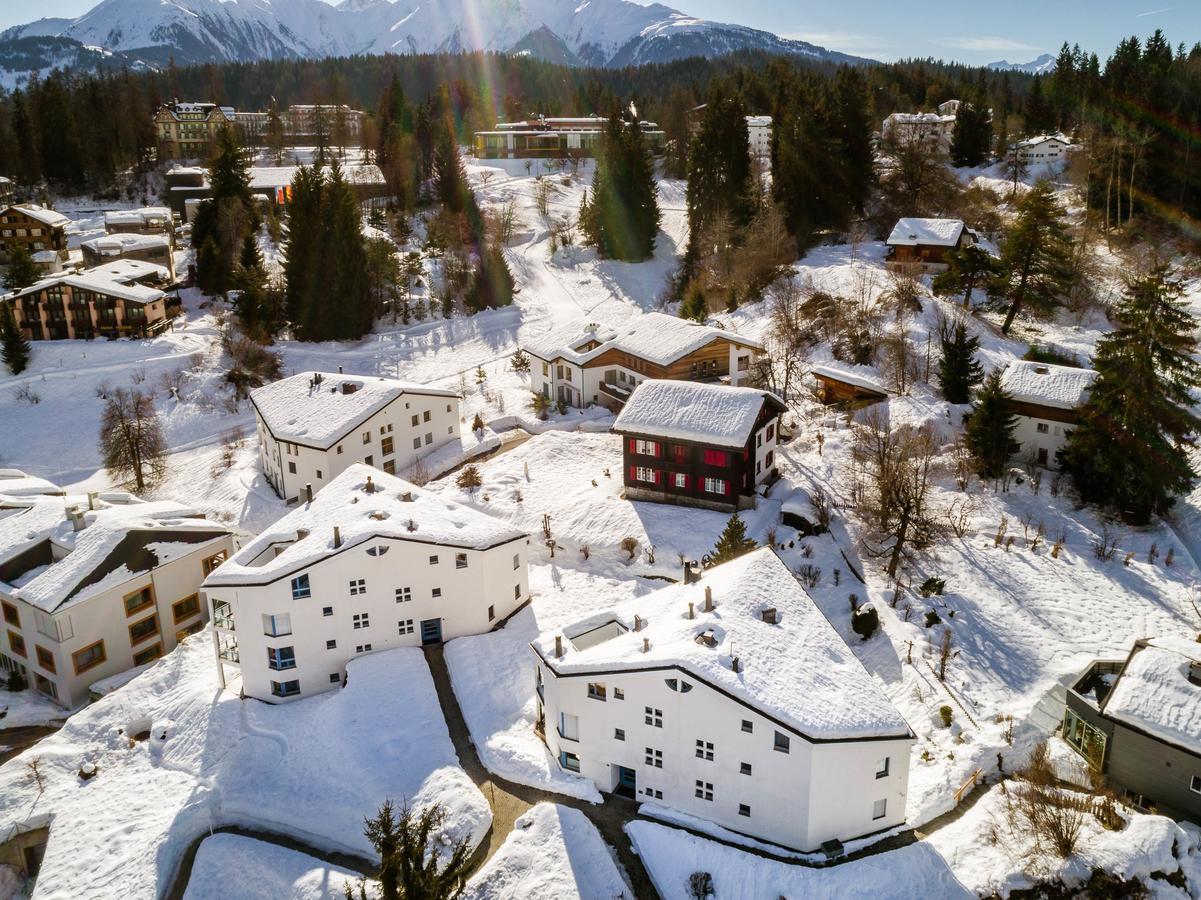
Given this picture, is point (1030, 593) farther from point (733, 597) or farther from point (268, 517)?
point (268, 517)

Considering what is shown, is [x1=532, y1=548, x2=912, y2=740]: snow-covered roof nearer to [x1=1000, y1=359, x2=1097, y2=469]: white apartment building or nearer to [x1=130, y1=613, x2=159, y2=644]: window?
[x1=1000, y1=359, x2=1097, y2=469]: white apartment building

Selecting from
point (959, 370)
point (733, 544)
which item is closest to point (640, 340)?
point (959, 370)

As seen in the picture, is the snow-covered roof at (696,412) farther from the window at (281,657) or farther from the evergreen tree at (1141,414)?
the window at (281,657)

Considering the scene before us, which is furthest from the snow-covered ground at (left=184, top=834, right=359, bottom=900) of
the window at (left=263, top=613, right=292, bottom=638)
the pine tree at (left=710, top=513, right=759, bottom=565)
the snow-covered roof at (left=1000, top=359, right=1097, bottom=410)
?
the snow-covered roof at (left=1000, top=359, right=1097, bottom=410)

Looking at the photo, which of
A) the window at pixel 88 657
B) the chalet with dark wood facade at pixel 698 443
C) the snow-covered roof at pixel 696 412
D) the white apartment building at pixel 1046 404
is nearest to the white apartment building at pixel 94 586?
the window at pixel 88 657

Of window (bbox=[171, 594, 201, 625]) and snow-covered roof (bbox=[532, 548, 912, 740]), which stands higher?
snow-covered roof (bbox=[532, 548, 912, 740])

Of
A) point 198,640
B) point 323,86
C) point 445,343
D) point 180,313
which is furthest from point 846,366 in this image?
point 323,86

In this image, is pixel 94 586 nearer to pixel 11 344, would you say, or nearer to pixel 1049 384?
pixel 11 344
